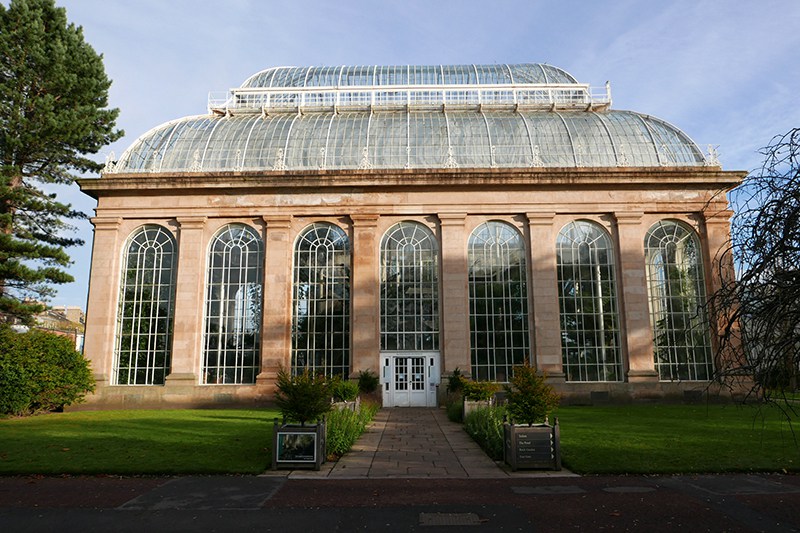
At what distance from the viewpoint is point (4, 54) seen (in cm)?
2633

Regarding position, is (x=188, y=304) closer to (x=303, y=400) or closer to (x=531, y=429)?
(x=303, y=400)

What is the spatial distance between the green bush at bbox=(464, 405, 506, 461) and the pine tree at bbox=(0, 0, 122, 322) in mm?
20801

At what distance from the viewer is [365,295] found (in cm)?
2747

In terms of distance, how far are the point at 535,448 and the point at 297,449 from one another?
517 cm

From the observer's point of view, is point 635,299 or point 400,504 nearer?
→ point 400,504

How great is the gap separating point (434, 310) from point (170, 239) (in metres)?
13.9

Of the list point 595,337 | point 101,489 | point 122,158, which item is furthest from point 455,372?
point 122,158

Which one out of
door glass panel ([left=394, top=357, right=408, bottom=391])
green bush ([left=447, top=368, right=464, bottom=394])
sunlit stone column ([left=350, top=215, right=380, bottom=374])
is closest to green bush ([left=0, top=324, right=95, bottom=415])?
sunlit stone column ([left=350, top=215, right=380, bottom=374])

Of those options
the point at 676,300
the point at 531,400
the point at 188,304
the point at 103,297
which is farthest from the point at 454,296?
the point at 103,297

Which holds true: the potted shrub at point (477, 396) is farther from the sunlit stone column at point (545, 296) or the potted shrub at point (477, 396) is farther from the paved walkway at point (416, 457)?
the sunlit stone column at point (545, 296)

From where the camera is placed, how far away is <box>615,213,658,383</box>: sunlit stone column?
87.2 ft

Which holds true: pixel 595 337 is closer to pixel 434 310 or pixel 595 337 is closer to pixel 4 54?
pixel 434 310

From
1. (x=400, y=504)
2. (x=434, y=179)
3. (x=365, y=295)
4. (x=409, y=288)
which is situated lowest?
(x=400, y=504)

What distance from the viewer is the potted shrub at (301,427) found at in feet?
40.9
